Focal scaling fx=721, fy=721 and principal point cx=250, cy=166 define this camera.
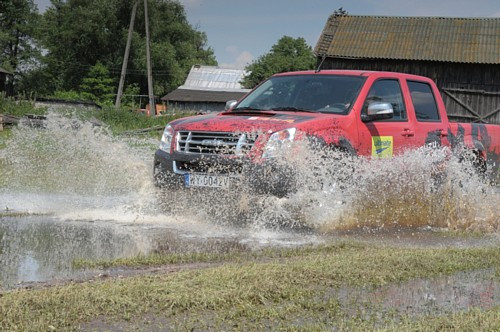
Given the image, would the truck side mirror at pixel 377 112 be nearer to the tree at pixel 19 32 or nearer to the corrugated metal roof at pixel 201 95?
the corrugated metal roof at pixel 201 95

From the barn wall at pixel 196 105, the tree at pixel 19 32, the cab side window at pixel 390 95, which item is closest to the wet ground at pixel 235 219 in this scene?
the cab side window at pixel 390 95

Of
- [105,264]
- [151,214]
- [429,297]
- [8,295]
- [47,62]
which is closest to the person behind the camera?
[8,295]

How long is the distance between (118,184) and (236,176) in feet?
9.84

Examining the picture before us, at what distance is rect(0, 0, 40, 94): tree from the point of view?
3403 inches

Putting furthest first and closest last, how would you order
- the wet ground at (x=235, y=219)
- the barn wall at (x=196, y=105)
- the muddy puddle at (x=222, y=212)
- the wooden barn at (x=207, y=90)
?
the barn wall at (x=196, y=105), the wooden barn at (x=207, y=90), the muddy puddle at (x=222, y=212), the wet ground at (x=235, y=219)

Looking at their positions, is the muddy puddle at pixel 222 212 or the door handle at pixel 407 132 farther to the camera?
the door handle at pixel 407 132

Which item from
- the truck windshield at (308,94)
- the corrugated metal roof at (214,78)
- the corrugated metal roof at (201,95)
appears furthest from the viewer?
the corrugated metal roof at (214,78)

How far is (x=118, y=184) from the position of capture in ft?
33.7

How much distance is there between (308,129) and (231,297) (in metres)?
3.67

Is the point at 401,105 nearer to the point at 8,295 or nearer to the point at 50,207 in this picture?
the point at 50,207

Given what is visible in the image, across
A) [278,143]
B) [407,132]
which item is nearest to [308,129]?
[278,143]

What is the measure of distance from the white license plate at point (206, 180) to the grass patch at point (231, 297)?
6.50ft

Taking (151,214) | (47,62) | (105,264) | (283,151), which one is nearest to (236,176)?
(283,151)

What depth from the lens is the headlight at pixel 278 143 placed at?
7.75 m
